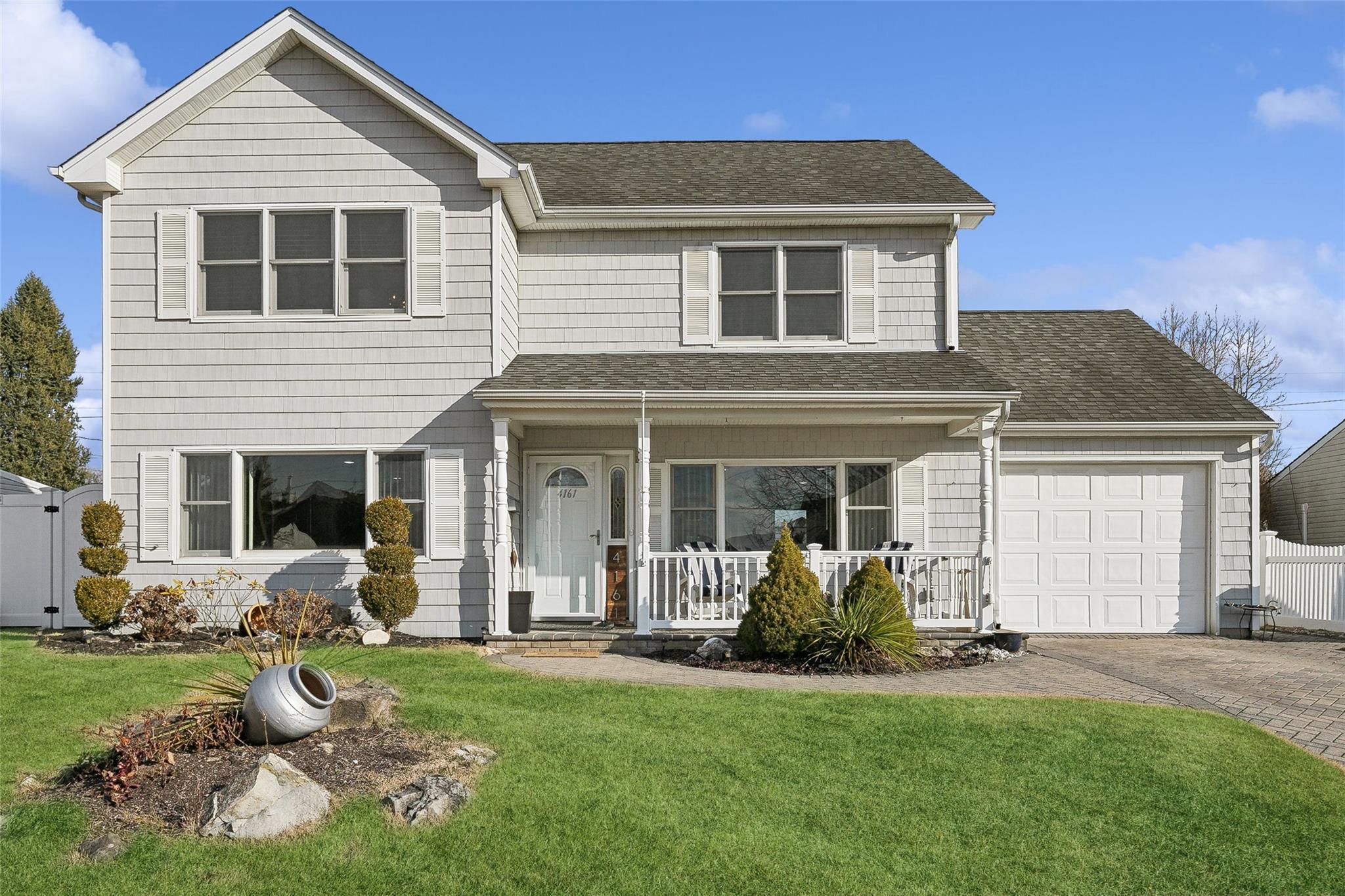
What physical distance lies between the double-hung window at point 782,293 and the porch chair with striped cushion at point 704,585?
2878 millimetres

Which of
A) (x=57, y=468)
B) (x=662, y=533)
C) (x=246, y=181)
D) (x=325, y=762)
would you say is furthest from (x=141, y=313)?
(x=57, y=468)

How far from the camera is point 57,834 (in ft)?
17.8

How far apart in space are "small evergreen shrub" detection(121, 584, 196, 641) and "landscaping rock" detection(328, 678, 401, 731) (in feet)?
17.2

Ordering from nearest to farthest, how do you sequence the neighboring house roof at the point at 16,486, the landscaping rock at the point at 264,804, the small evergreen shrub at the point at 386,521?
the landscaping rock at the point at 264,804
the small evergreen shrub at the point at 386,521
the neighboring house roof at the point at 16,486

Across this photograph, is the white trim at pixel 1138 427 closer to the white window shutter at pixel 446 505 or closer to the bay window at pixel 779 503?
the bay window at pixel 779 503

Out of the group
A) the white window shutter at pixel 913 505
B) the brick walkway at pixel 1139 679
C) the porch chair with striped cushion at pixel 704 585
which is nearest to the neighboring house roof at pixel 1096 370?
the white window shutter at pixel 913 505

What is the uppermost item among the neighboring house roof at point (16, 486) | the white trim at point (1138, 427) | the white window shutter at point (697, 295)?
the white window shutter at point (697, 295)

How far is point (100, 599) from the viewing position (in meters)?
11.4

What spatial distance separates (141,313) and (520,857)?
31.8 feet

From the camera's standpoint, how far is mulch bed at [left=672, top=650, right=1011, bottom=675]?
32.3ft

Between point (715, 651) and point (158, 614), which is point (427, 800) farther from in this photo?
point (158, 614)

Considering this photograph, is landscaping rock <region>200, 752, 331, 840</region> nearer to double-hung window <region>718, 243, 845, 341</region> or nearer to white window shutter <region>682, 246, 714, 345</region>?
white window shutter <region>682, 246, 714, 345</region>

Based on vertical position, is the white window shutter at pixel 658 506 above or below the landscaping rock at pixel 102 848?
above

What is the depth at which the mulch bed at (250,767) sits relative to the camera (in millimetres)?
5625
